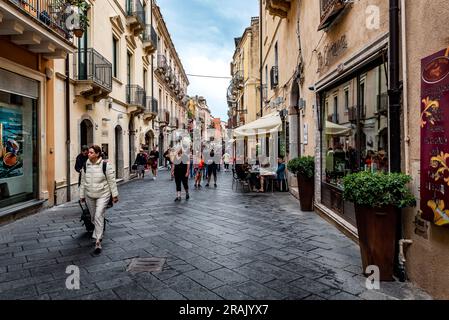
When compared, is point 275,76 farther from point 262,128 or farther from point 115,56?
point 115,56

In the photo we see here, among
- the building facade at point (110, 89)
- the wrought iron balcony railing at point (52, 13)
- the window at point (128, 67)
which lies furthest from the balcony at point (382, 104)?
the window at point (128, 67)

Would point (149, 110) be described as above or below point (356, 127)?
above

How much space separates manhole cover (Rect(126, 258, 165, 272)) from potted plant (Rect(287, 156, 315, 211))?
4.29 metres

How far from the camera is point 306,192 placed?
7.96 meters

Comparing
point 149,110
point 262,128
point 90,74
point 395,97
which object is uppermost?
point 149,110

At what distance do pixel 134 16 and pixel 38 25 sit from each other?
9928 millimetres

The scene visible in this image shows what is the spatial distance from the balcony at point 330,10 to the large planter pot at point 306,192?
333 cm

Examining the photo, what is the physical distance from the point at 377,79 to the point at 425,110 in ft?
6.00

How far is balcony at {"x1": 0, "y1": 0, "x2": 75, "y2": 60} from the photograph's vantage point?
6.42 metres

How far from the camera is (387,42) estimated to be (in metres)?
4.23

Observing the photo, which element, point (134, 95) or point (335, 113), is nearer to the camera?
point (335, 113)

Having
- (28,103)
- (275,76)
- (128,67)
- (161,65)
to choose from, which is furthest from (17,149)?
(161,65)

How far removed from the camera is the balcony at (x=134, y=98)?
16891mm
